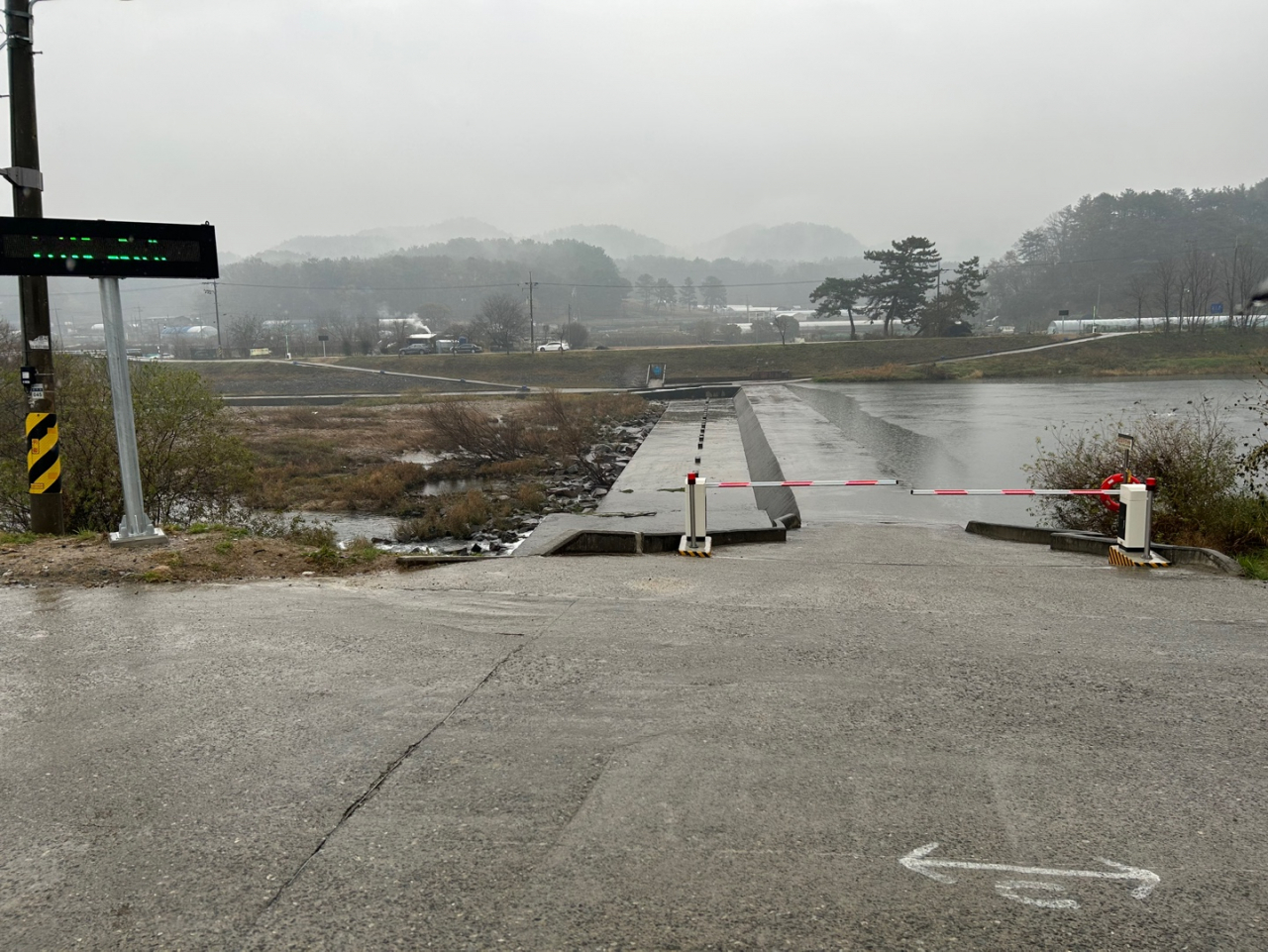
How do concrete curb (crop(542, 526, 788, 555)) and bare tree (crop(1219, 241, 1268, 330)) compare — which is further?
bare tree (crop(1219, 241, 1268, 330))

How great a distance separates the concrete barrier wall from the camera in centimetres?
1920

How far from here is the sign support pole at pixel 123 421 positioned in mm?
10047

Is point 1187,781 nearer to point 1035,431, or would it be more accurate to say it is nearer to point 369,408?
point 1035,431

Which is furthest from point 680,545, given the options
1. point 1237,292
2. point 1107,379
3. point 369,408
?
Answer: point 1237,292

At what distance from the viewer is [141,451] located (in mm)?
15805

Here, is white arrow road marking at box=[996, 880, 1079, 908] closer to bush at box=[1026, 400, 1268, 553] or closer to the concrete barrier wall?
bush at box=[1026, 400, 1268, 553]

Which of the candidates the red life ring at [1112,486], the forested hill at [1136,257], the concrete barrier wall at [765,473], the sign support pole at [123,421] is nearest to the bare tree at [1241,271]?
the forested hill at [1136,257]

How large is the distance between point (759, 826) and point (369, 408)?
195 feet

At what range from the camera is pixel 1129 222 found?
14900cm

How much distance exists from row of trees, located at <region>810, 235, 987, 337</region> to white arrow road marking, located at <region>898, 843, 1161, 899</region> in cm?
9890

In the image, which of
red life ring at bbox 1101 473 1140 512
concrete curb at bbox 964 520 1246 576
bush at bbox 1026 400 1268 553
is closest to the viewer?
concrete curb at bbox 964 520 1246 576

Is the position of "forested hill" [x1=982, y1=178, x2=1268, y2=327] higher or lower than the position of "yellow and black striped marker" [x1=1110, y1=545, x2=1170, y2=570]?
higher

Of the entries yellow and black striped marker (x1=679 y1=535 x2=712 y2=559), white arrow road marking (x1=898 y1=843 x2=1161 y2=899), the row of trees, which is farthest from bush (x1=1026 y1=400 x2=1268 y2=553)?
the row of trees

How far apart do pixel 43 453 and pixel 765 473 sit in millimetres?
19562
